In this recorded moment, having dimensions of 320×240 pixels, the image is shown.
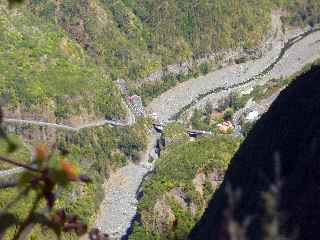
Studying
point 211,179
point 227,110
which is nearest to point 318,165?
point 211,179

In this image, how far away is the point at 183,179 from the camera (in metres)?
47.7

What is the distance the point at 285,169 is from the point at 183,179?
28.7m

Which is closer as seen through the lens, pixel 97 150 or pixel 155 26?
pixel 97 150

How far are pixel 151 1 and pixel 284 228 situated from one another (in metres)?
88.0

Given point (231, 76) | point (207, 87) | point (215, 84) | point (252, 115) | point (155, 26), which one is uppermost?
point (252, 115)

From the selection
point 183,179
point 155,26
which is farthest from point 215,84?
point 183,179

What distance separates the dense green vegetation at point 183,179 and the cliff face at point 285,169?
14177 mm

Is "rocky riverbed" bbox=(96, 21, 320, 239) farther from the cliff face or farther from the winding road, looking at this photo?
the cliff face

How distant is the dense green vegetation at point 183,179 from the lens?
144ft

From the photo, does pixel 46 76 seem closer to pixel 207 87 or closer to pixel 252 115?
pixel 252 115

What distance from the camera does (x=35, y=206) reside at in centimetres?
403

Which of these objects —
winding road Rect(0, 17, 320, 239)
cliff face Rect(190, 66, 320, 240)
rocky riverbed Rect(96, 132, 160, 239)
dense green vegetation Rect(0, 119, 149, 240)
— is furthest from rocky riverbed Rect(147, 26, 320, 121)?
cliff face Rect(190, 66, 320, 240)

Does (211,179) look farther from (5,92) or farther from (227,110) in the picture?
(227,110)

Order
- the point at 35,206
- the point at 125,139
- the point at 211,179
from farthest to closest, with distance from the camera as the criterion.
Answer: the point at 125,139, the point at 211,179, the point at 35,206
